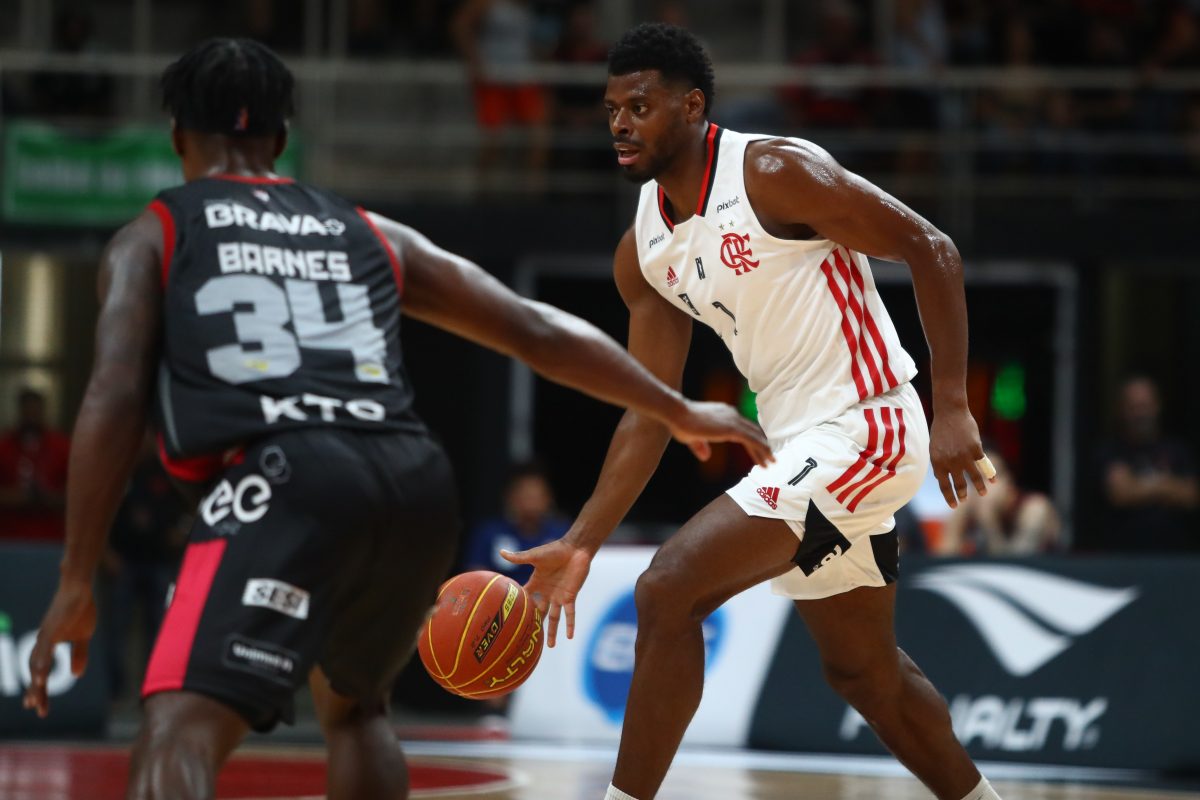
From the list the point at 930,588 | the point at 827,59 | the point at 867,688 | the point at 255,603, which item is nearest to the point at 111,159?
the point at 827,59

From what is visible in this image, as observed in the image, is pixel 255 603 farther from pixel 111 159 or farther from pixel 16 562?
pixel 111 159

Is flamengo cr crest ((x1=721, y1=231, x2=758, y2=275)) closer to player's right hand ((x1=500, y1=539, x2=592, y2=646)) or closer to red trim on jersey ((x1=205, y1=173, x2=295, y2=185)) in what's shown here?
player's right hand ((x1=500, y1=539, x2=592, y2=646))

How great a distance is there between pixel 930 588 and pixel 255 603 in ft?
22.6

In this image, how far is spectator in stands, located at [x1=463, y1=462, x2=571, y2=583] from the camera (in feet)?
38.4

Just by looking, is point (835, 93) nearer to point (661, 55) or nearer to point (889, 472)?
point (661, 55)

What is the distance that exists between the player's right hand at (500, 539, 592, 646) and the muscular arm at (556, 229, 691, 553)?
8cm

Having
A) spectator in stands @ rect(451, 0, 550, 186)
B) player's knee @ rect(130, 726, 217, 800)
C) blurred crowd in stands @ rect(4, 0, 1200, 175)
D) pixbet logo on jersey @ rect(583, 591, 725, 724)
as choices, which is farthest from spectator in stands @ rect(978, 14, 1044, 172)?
player's knee @ rect(130, 726, 217, 800)

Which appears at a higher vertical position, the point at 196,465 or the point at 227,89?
the point at 227,89

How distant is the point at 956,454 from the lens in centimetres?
490

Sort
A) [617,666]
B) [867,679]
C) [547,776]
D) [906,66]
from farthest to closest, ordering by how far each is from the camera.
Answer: [906,66] < [617,666] < [547,776] < [867,679]

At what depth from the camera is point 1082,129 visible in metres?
14.5

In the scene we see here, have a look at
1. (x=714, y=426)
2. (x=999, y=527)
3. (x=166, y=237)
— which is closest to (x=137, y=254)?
(x=166, y=237)

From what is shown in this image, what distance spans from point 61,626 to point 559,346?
4.07 ft

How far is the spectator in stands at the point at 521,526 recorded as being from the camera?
11711 millimetres
